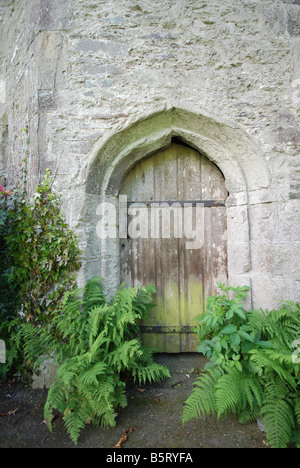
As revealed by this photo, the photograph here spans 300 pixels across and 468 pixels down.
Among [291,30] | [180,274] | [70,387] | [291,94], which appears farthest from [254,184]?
[70,387]

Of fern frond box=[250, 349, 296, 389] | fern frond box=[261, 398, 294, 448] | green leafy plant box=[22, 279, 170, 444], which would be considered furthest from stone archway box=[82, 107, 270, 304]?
fern frond box=[261, 398, 294, 448]

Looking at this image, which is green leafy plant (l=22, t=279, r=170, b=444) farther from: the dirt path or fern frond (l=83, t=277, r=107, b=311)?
the dirt path

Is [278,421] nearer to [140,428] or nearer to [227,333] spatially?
[227,333]

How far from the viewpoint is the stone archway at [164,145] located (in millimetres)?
2461

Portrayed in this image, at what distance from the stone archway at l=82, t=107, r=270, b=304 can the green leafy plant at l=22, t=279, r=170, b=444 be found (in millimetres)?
345

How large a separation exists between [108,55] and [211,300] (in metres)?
2.40

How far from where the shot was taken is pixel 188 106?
245 cm

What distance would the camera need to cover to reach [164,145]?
2.75 m

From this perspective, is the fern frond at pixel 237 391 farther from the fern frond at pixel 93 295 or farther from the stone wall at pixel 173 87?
the fern frond at pixel 93 295

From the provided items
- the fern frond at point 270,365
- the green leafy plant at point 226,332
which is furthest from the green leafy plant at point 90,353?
the fern frond at point 270,365

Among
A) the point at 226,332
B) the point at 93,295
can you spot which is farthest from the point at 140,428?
the point at 93,295

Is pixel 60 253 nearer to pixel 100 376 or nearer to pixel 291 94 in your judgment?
pixel 100 376
